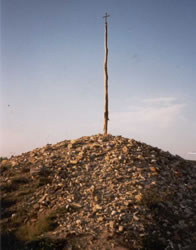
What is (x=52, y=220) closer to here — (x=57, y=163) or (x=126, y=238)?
(x=126, y=238)

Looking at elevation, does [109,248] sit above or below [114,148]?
below

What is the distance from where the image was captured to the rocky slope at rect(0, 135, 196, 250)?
8672mm

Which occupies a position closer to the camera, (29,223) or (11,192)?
(29,223)

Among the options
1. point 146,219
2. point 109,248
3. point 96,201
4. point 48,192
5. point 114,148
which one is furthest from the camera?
point 114,148

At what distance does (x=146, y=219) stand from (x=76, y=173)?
4124 millimetres

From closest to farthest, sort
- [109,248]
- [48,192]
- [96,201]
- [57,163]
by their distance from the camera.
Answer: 1. [109,248]
2. [96,201]
3. [48,192]
4. [57,163]

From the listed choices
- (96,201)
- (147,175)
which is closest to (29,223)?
(96,201)

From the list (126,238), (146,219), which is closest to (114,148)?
(146,219)

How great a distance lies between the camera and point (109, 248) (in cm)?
798

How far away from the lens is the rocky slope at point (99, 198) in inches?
341

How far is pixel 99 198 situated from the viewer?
1052 cm

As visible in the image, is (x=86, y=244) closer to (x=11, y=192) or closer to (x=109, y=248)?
(x=109, y=248)

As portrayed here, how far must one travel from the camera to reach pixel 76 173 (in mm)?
12461

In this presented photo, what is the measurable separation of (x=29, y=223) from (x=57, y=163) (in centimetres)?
412
